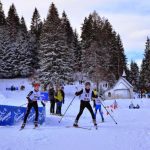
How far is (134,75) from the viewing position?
93.4 meters

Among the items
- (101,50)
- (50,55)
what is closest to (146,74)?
(101,50)

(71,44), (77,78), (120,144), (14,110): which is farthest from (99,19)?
(120,144)

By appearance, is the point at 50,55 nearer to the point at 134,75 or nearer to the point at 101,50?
the point at 101,50

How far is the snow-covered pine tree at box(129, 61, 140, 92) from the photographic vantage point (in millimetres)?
90062

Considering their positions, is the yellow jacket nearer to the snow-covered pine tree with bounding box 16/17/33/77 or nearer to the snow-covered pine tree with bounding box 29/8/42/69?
the snow-covered pine tree with bounding box 16/17/33/77

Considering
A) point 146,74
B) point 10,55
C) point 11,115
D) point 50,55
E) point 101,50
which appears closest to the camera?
point 11,115

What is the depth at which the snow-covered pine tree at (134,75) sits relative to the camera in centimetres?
9006

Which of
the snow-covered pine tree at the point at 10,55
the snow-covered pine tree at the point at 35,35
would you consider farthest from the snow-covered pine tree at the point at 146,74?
the snow-covered pine tree at the point at 10,55

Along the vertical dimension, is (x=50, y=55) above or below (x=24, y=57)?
below

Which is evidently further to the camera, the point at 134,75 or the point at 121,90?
the point at 134,75

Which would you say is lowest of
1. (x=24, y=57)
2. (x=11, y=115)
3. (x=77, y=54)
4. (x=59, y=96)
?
(x=11, y=115)

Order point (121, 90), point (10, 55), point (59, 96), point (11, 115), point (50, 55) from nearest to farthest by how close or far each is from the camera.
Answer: point (11, 115), point (59, 96), point (50, 55), point (121, 90), point (10, 55)

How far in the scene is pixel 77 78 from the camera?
7706 cm

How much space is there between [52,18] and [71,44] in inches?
849
